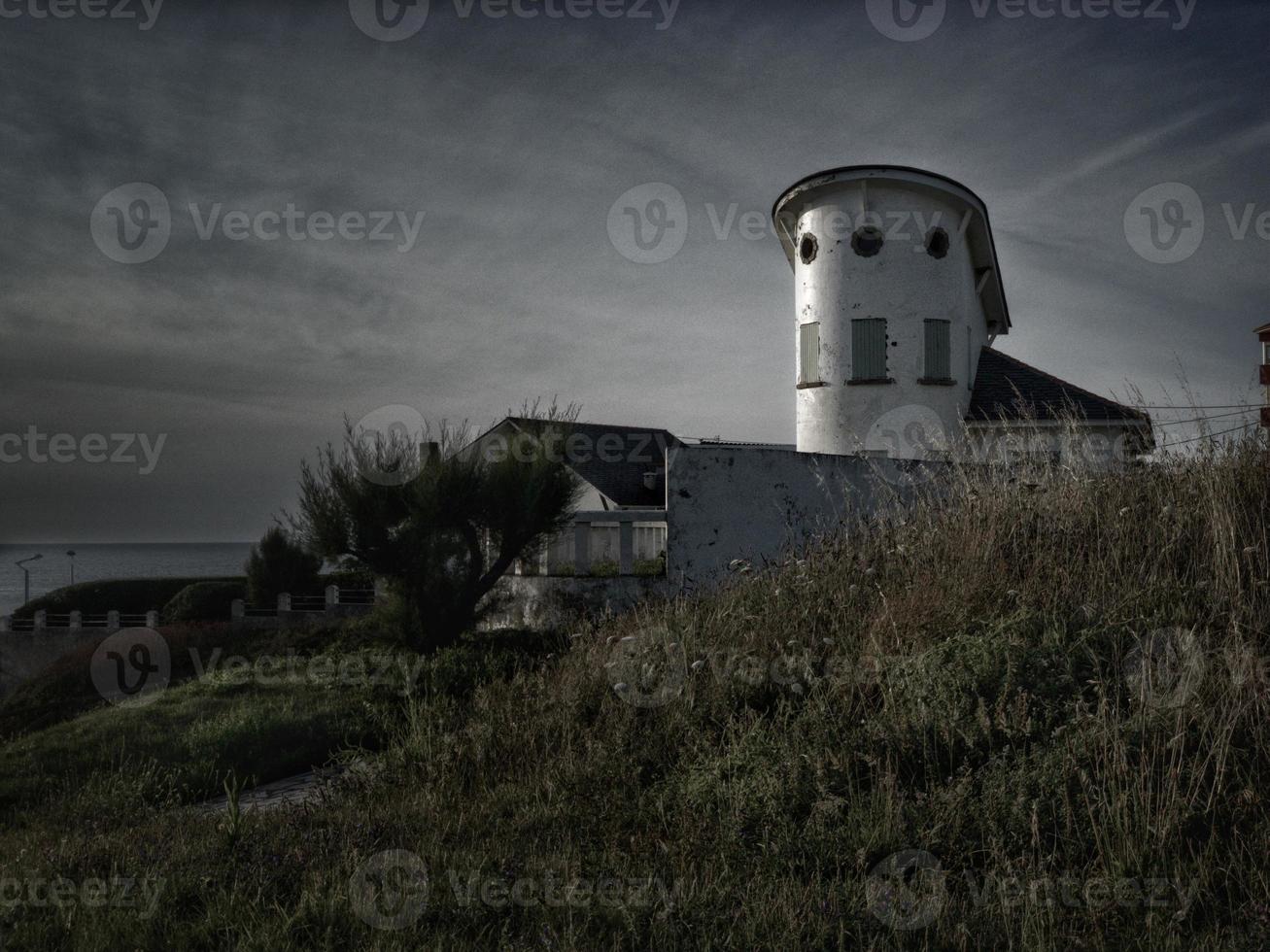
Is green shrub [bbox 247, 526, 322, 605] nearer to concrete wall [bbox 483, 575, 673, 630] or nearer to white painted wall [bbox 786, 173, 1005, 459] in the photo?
concrete wall [bbox 483, 575, 673, 630]

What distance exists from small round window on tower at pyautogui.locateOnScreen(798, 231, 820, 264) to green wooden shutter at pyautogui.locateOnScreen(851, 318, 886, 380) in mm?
1923

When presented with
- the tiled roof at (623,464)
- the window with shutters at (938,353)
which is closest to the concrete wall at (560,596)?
the tiled roof at (623,464)

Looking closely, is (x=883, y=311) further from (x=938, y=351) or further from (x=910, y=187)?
(x=910, y=187)

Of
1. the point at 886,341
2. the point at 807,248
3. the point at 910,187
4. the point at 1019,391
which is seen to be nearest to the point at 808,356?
the point at 886,341

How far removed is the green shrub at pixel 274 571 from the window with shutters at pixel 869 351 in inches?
686

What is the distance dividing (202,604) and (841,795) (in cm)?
2609

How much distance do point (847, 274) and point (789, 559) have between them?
36.2 feet

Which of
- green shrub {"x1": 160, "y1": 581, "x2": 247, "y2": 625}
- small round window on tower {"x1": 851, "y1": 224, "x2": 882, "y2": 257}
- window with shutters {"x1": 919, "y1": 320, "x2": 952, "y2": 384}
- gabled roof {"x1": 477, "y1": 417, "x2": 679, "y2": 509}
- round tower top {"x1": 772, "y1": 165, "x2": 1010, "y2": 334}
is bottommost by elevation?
green shrub {"x1": 160, "y1": 581, "x2": 247, "y2": 625}

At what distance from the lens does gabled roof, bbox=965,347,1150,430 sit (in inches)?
669

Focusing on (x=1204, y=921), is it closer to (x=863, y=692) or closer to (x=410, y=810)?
(x=863, y=692)

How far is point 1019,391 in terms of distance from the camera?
1700 cm

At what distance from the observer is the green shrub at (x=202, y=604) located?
2500 cm

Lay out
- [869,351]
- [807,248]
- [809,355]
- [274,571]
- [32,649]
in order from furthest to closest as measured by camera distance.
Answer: [32,649], [274,571], [807,248], [809,355], [869,351]

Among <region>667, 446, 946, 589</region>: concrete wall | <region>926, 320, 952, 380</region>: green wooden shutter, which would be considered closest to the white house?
<region>926, 320, 952, 380</region>: green wooden shutter
